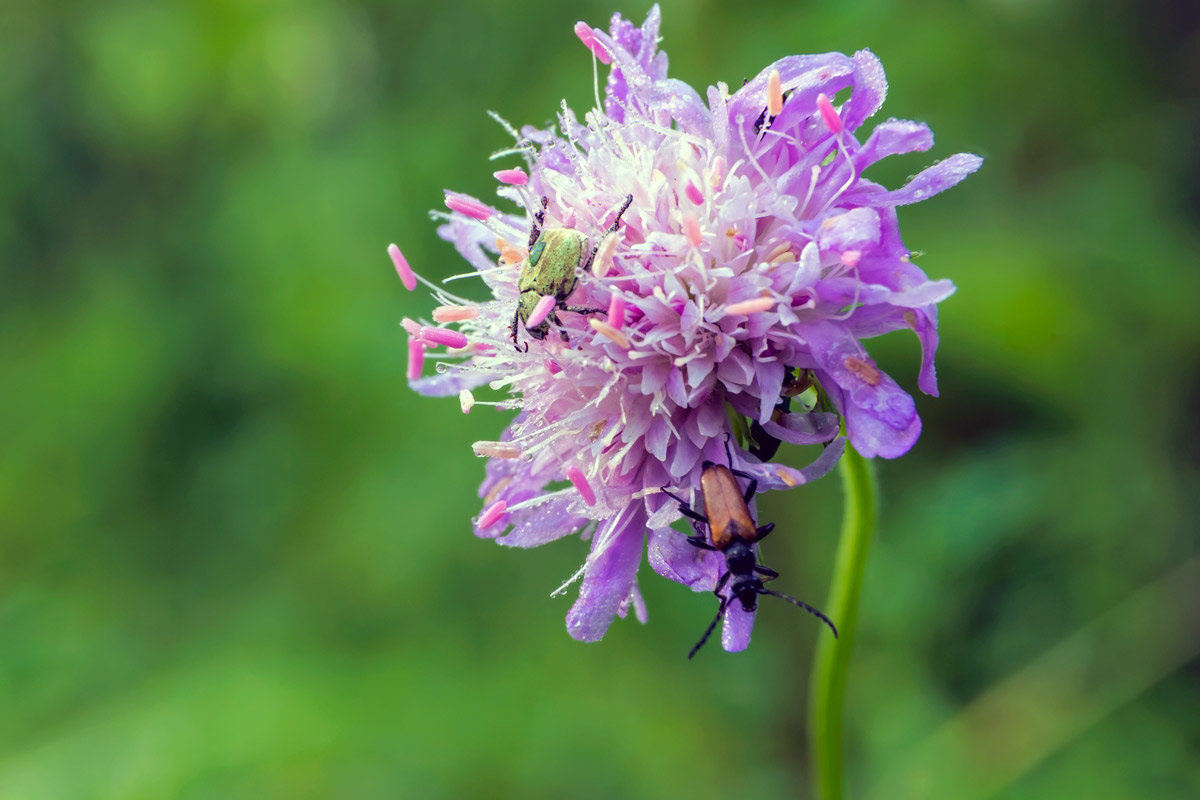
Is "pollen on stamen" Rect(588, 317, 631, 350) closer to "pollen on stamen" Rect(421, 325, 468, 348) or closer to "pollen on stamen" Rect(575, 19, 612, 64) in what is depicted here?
"pollen on stamen" Rect(421, 325, 468, 348)

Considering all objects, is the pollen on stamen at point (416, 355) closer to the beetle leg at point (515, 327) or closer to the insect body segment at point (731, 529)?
the beetle leg at point (515, 327)

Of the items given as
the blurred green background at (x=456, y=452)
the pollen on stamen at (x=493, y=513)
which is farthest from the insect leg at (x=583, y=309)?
the blurred green background at (x=456, y=452)

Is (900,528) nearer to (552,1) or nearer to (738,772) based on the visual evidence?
(738,772)

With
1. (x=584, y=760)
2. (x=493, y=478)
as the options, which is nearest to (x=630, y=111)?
(x=493, y=478)

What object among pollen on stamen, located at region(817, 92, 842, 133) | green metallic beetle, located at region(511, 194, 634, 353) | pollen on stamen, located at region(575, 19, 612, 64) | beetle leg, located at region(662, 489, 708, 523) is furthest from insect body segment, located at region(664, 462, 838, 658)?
pollen on stamen, located at region(575, 19, 612, 64)

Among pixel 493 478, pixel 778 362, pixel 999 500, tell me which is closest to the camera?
pixel 778 362

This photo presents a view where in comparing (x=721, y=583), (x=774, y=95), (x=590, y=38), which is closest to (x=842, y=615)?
(x=721, y=583)

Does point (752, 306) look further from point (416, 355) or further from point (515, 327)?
point (416, 355)
